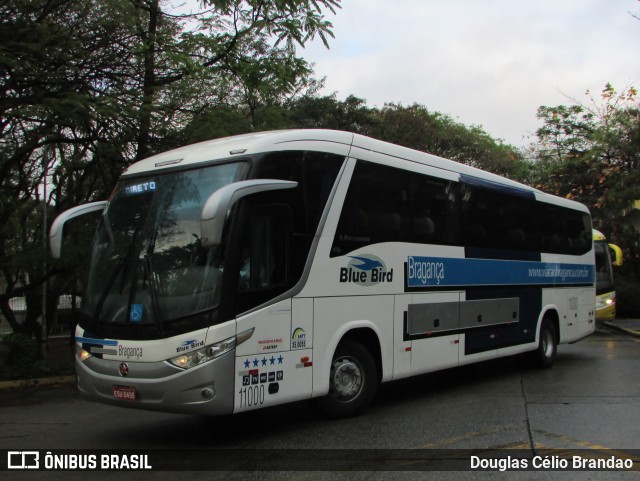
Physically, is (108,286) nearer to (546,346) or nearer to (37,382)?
(37,382)

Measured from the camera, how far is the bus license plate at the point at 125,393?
6383 millimetres

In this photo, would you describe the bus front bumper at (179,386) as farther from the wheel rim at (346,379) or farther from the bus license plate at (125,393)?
the wheel rim at (346,379)

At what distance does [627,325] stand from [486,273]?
1473 centimetres

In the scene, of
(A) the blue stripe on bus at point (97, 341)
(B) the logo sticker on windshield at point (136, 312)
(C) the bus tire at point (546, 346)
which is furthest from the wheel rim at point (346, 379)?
(C) the bus tire at point (546, 346)

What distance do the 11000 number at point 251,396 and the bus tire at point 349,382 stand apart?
1.14 m

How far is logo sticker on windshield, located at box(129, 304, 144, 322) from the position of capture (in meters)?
6.44

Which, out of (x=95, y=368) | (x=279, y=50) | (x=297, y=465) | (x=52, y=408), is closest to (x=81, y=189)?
(x=279, y=50)

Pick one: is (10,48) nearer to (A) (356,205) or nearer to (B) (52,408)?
(B) (52,408)

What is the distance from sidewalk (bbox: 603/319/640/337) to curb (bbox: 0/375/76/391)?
16.2 metres

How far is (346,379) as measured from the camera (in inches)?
308

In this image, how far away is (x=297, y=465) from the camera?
19.2ft

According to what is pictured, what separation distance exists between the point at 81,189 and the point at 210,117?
7708mm

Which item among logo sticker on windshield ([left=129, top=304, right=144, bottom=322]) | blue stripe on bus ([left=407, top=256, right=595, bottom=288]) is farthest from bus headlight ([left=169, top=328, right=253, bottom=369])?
blue stripe on bus ([left=407, top=256, right=595, bottom=288])

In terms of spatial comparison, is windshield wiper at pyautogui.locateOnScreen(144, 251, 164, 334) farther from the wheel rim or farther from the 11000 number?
the wheel rim
